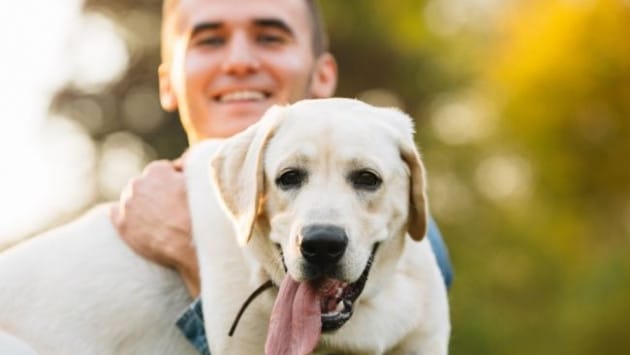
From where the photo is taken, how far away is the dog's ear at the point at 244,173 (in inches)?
179

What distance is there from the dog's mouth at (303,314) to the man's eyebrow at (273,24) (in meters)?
1.90

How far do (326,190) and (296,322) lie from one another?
1.52 ft

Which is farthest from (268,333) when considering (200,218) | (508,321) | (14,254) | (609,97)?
(609,97)

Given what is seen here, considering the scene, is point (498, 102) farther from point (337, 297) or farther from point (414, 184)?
point (337, 297)

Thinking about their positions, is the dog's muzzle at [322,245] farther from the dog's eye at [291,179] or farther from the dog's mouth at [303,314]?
the dog's eye at [291,179]

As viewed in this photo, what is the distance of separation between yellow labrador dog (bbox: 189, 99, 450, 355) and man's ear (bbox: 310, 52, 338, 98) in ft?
5.04

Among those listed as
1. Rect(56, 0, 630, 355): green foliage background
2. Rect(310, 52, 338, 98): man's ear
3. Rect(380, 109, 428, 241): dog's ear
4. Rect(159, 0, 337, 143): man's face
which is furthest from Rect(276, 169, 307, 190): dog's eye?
Rect(56, 0, 630, 355): green foliage background

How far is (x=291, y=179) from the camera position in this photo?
452cm

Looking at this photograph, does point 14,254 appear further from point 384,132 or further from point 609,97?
point 609,97

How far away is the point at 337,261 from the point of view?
4.29 metres

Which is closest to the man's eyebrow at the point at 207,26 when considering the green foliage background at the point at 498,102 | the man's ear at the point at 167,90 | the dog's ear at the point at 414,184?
the man's ear at the point at 167,90

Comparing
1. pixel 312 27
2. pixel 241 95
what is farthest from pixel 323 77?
pixel 241 95

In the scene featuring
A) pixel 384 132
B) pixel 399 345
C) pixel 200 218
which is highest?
pixel 384 132

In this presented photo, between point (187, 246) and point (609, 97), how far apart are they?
17.0 m
